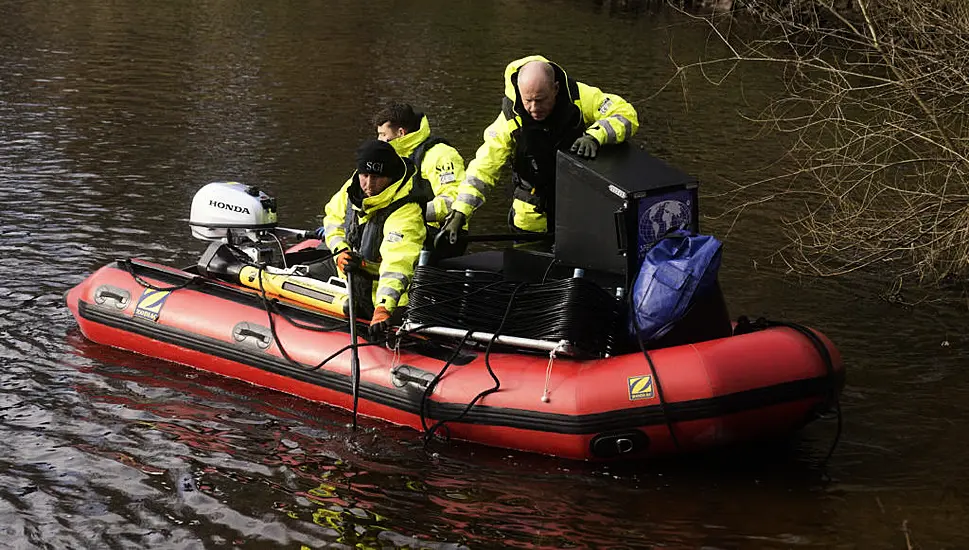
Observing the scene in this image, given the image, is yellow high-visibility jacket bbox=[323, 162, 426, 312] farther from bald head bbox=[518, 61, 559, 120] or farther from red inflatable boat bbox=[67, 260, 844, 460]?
bald head bbox=[518, 61, 559, 120]

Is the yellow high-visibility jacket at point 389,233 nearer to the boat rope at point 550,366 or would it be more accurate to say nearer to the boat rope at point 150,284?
the boat rope at point 550,366

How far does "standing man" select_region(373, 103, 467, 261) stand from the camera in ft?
24.3

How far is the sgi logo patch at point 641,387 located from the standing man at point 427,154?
217 centimetres

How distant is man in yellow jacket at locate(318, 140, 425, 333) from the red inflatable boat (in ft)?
0.98

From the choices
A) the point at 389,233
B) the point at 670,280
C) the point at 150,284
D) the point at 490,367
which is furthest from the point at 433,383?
the point at 150,284

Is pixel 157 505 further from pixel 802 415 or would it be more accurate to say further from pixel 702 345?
pixel 802 415

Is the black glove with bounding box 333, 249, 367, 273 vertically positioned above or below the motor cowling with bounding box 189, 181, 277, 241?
above

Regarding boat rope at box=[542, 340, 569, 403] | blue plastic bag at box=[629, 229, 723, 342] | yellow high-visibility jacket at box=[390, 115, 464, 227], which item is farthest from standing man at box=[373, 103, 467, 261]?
blue plastic bag at box=[629, 229, 723, 342]

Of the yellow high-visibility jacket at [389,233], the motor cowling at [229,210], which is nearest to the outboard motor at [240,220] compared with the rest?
the motor cowling at [229,210]

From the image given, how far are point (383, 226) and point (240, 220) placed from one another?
1346 mm

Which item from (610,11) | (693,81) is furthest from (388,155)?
(610,11)

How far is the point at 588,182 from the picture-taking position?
5902mm

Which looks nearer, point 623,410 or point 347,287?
point 623,410

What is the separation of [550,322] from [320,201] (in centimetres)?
496
